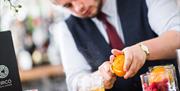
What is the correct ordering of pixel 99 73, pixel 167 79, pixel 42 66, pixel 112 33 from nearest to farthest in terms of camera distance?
pixel 167 79, pixel 99 73, pixel 112 33, pixel 42 66

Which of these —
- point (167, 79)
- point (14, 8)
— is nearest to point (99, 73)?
point (167, 79)

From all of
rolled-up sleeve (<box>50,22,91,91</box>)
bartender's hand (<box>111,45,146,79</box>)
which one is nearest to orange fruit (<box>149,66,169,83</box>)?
bartender's hand (<box>111,45,146,79</box>)

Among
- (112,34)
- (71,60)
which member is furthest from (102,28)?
(71,60)

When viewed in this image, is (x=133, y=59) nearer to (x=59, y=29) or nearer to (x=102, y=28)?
(x=102, y=28)

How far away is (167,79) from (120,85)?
43 centimetres

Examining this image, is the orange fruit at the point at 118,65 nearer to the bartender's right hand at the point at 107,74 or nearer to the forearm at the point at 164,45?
the bartender's right hand at the point at 107,74

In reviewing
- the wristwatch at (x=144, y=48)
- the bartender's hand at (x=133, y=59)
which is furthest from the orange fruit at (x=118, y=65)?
the wristwatch at (x=144, y=48)

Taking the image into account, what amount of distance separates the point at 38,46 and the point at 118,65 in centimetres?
86

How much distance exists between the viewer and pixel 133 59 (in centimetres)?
196

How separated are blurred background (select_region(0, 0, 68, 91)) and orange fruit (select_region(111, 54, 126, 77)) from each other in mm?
540

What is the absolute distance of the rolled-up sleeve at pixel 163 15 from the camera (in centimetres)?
212

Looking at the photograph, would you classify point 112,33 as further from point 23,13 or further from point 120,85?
point 23,13

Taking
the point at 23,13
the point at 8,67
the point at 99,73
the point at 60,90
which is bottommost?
the point at 60,90

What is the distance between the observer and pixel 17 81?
1.96 metres
